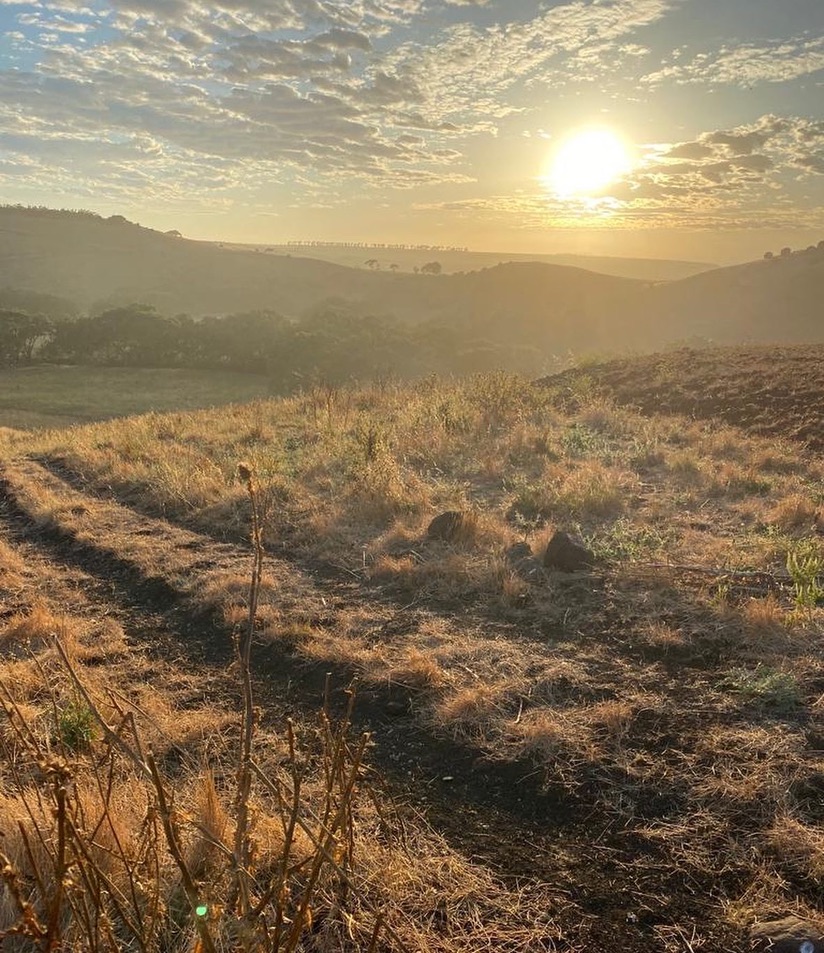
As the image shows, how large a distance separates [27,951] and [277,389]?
3904cm

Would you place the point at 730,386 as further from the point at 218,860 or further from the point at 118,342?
the point at 118,342

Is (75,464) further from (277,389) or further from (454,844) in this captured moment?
(277,389)

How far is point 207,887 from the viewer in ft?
6.70

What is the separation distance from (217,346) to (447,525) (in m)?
44.1

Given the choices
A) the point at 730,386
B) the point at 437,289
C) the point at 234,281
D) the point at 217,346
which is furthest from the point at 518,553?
the point at 234,281

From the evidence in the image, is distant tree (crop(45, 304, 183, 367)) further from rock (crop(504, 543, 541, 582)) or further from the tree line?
rock (crop(504, 543, 541, 582))

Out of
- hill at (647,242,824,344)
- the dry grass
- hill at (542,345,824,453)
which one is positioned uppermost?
hill at (647,242,824,344)

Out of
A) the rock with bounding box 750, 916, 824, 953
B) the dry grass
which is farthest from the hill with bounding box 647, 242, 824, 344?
the dry grass

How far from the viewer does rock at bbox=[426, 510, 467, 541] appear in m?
6.59

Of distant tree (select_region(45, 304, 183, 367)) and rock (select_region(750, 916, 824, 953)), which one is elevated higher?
distant tree (select_region(45, 304, 183, 367))

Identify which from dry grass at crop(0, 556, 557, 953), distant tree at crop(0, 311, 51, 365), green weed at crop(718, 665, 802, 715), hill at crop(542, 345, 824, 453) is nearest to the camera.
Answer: dry grass at crop(0, 556, 557, 953)

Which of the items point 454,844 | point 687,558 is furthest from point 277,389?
point 454,844

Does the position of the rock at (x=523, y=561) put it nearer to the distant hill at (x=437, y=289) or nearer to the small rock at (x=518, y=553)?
the small rock at (x=518, y=553)

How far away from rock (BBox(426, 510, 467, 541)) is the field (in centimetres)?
18
